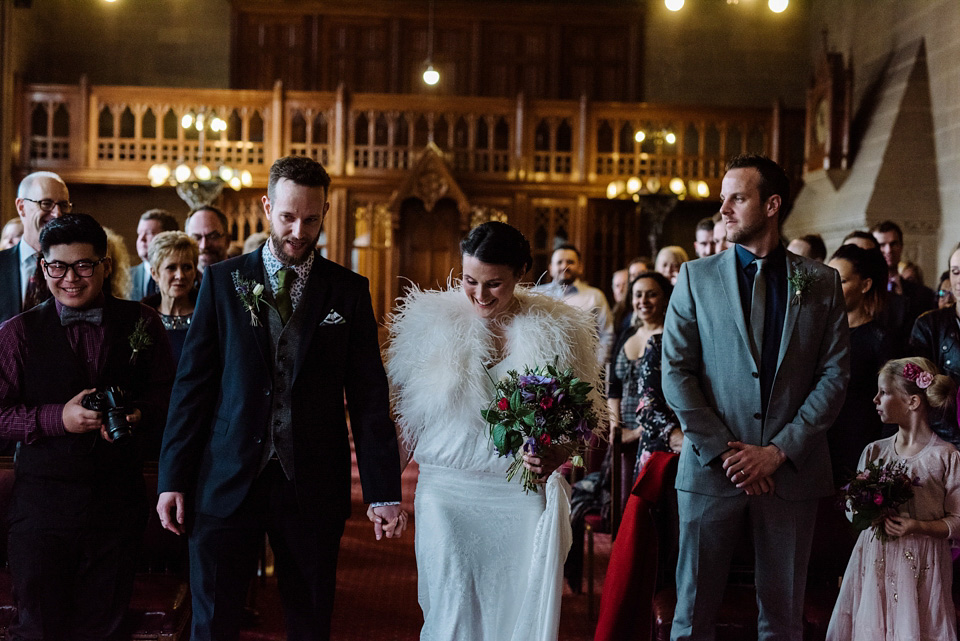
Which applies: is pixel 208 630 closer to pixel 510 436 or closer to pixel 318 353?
pixel 318 353

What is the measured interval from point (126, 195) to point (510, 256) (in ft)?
35.8

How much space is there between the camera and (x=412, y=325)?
308cm

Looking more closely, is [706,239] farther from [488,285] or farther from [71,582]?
[71,582]

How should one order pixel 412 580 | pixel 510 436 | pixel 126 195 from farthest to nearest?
pixel 126 195 → pixel 412 580 → pixel 510 436

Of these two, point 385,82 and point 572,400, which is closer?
point 572,400

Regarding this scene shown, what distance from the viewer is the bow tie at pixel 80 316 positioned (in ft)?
9.52

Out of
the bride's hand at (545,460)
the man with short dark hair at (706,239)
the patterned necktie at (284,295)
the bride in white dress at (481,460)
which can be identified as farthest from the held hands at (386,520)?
the man with short dark hair at (706,239)

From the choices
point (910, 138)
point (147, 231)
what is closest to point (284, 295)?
point (147, 231)

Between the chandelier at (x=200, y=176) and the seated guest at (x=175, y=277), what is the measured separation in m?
6.43

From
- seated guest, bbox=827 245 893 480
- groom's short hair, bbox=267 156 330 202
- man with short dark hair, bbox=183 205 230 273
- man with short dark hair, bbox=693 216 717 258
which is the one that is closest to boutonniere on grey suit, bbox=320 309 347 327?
groom's short hair, bbox=267 156 330 202

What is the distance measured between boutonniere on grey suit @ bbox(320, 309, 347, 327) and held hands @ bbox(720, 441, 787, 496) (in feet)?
4.05

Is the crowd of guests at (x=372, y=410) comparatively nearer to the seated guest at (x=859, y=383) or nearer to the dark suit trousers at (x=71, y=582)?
the dark suit trousers at (x=71, y=582)

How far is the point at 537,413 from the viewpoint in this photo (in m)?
2.74

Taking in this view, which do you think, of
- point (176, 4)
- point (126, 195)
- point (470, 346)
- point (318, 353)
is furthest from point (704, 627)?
point (176, 4)
